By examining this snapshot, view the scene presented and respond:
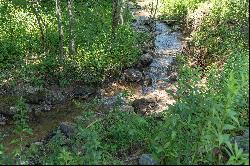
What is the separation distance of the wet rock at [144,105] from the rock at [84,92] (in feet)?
6.40

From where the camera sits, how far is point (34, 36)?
58.9 feet

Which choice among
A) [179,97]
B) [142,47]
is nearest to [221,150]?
[179,97]

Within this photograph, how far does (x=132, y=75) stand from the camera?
16703 mm

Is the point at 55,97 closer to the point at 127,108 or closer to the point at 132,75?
the point at 127,108

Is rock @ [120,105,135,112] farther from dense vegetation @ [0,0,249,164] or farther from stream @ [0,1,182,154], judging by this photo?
dense vegetation @ [0,0,249,164]

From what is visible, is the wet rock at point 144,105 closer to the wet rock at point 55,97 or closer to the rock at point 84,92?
the rock at point 84,92

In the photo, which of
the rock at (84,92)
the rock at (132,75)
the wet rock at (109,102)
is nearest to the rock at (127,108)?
the wet rock at (109,102)

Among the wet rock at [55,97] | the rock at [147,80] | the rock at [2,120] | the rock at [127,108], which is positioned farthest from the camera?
the rock at [147,80]

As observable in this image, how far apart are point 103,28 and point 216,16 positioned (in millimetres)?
5329

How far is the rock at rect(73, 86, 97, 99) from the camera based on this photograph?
50.9ft

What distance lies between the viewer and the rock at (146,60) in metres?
17.8

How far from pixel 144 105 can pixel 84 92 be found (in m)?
2.47

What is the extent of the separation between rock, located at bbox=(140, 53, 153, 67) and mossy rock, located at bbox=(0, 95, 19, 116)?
5.70 m

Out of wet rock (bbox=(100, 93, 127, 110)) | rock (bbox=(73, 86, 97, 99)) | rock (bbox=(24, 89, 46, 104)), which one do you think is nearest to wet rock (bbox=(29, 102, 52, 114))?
rock (bbox=(24, 89, 46, 104))
